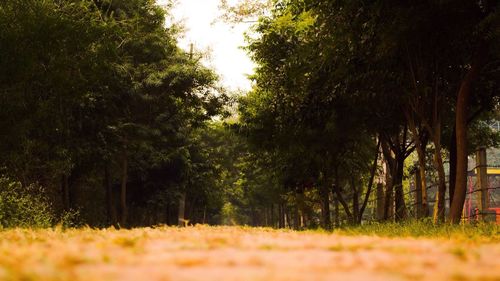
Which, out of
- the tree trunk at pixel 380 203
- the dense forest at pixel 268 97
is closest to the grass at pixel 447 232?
the dense forest at pixel 268 97

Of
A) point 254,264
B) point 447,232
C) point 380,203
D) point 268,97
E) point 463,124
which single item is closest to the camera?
point 254,264

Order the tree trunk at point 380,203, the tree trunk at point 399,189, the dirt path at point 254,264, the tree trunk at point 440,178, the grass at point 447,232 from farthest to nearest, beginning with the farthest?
the tree trunk at point 380,203
the tree trunk at point 399,189
the tree trunk at point 440,178
the grass at point 447,232
the dirt path at point 254,264

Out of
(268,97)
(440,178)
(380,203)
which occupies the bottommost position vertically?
(380,203)

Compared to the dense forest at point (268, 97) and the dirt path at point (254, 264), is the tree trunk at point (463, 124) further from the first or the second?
the dirt path at point (254, 264)

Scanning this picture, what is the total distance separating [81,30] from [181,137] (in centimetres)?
1453

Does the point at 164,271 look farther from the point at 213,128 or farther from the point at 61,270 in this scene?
the point at 213,128

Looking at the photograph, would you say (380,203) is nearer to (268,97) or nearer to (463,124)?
(268,97)

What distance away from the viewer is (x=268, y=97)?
22.4m

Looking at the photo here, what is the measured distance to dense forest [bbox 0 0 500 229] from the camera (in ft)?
42.2

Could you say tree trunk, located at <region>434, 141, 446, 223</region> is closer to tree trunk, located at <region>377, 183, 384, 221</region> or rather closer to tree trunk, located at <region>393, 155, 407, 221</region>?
tree trunk, located at <region>393, 155, 407, 221</region>

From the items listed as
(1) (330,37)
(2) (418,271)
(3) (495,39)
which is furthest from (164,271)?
(1) (330,37)

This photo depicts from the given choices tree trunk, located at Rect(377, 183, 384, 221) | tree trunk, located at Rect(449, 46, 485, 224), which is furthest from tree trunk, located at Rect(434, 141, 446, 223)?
tree trunk, located at Rect(377, 183, 384, 221)

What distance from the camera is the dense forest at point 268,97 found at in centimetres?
1285

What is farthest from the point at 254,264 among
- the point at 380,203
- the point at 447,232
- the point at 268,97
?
the point at 380,203
